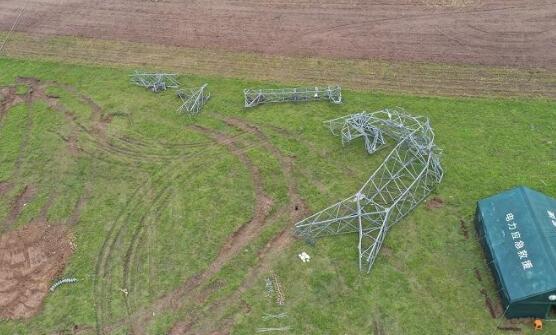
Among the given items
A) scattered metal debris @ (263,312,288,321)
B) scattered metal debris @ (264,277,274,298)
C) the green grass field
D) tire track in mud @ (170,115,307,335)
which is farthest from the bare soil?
scattered metal debris @ (263,312,288,321)

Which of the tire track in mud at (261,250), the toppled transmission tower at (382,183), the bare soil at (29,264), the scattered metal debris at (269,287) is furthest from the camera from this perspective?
the toppled transmission tower at (382,183)

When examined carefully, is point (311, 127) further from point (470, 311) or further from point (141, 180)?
point (470, 311)

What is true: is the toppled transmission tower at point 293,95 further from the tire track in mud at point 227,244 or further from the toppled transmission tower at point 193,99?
the tire track in mud at point 227,244

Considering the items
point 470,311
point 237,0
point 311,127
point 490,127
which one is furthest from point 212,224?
point 237,0

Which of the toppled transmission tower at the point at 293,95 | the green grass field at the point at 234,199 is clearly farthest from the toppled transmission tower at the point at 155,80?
→ the toppled transmission tower at the point at 293,95

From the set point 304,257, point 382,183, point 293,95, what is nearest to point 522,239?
point 382,183

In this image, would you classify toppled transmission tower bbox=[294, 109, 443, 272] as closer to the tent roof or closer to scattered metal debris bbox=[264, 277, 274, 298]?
scattered metal debris bbox=[264, 277, 274, 298]

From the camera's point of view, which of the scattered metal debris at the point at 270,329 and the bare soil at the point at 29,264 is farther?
the bare soil at the point at 29,264
